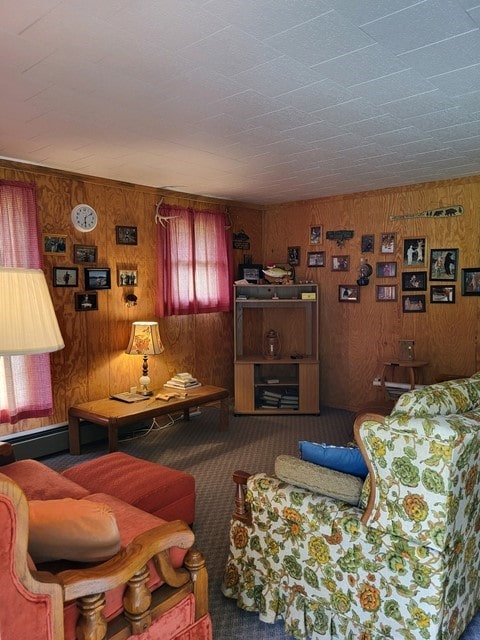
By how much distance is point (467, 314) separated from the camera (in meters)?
4.66

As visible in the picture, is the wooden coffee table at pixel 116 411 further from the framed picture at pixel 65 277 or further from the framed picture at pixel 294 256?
the framed picture at pixel 294 256

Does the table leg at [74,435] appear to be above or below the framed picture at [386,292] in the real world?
below

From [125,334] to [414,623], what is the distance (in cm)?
362

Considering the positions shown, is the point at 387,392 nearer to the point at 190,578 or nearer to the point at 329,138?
the point at 329,138

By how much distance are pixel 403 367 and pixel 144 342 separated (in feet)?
8.94

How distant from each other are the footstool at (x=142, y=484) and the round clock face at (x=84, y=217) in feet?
7.48

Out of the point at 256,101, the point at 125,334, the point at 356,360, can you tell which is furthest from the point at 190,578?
the point at 356,360

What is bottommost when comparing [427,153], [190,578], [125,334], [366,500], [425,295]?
[190,578]

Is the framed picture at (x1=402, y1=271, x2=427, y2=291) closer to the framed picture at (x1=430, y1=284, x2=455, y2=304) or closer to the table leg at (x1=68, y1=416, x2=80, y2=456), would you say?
the framed picture at (x1=430, y1=284, x2=455, y2=304)

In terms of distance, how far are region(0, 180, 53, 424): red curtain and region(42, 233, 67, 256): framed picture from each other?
82 mm

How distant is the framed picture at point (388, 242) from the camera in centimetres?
510

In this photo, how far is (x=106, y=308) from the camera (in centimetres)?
454

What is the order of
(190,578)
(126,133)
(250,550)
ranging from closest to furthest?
(190,578), (250,550), (126,133)

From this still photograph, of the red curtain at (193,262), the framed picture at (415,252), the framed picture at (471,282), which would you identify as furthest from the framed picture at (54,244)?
the framed picture at (471,282)
